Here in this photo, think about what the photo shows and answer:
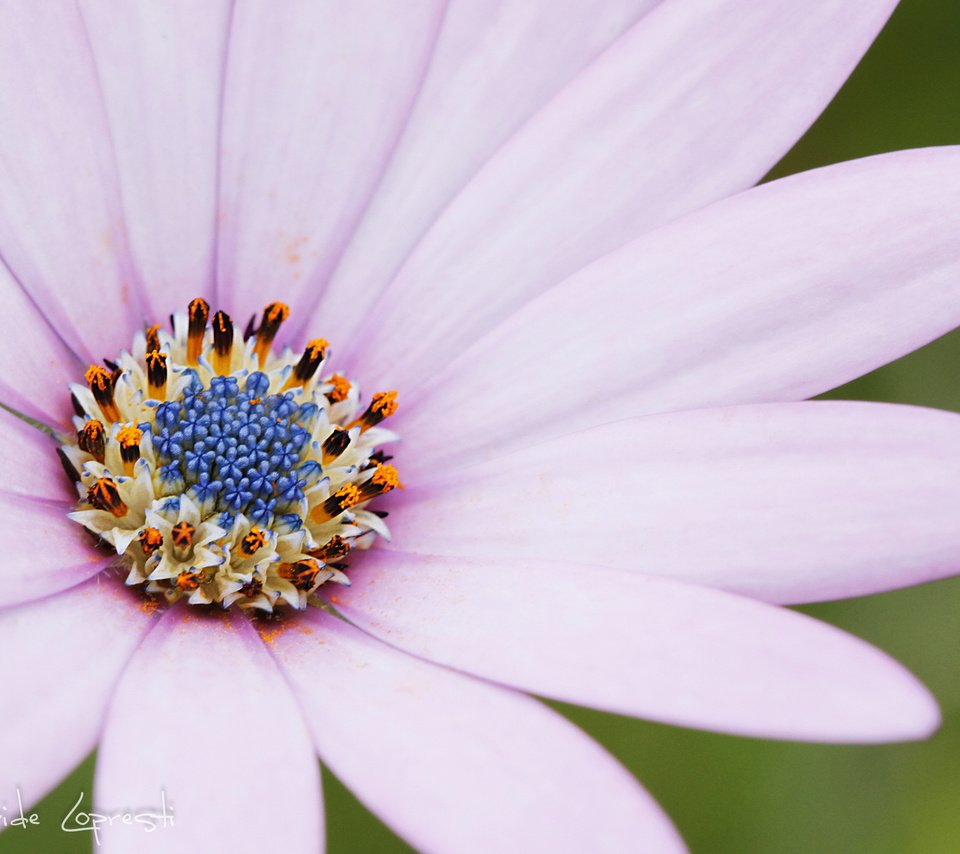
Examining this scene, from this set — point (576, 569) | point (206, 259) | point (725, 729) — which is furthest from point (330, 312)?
point (725, 729)

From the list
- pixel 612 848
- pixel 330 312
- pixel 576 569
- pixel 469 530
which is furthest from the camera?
pixel 330 312

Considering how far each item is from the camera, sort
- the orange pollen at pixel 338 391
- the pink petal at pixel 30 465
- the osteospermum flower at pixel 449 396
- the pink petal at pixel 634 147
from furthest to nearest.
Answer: the orange pollen at pixel 338 391
the pink petal at pixel 634 147
the pink petal at pixel 30 465
the osteospermum flower at pixel 449 396

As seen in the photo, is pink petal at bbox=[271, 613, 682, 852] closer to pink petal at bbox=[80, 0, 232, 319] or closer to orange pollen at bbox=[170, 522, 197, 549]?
orange pollen at bbox=[170, 522, 197, 549]

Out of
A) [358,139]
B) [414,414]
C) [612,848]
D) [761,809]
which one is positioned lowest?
[612,848]

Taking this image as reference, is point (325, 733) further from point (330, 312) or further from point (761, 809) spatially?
point (761, 809)
